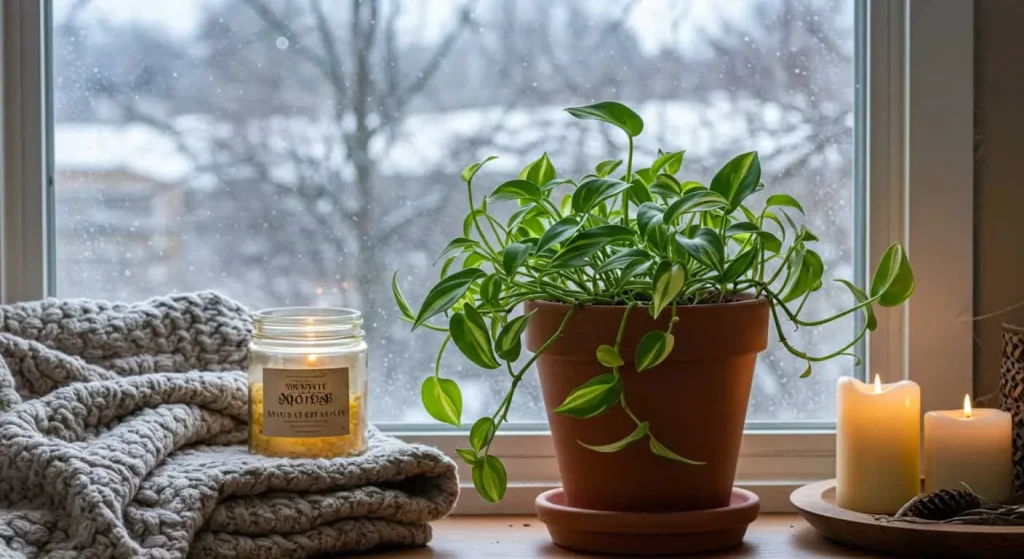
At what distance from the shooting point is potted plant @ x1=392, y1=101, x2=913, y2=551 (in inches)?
39.6

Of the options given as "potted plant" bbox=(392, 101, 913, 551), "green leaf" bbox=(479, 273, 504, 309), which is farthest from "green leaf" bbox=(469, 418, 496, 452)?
"green leaf" bbox=(479, 273, 504, 309)

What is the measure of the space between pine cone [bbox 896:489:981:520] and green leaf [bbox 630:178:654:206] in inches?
14.3

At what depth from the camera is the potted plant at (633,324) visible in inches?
39.6

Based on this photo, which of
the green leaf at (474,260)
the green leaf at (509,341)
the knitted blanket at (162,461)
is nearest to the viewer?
the knitted blanket at (162,461)

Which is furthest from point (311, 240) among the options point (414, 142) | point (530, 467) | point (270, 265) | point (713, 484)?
point (713, 484)

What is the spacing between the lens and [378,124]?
1319 millimetres

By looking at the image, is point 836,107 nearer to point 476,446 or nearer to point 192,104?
point 476,446

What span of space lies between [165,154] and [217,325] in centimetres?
24


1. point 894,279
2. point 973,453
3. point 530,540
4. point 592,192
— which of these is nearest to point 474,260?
point 592,192

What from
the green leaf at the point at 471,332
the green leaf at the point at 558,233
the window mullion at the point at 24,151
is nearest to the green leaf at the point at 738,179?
the green leaf at the point at 558,233

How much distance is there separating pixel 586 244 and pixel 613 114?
12 cm

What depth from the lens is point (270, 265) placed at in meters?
1.33

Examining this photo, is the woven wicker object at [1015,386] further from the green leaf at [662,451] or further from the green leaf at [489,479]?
the green leaf at [489,479]

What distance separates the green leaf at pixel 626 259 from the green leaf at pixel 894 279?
0.80 ft
